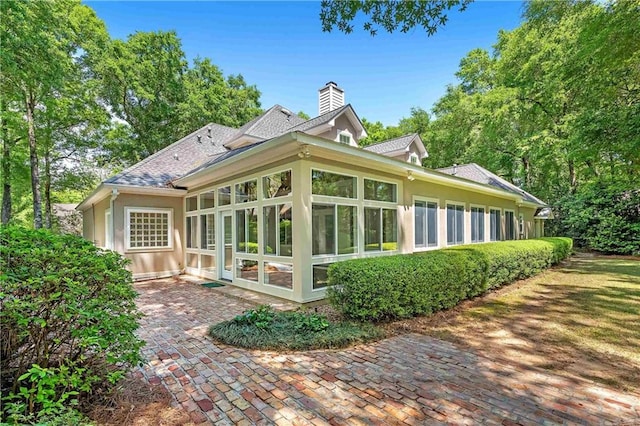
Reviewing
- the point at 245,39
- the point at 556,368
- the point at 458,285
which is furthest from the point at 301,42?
the point at 556,368

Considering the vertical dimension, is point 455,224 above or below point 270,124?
below

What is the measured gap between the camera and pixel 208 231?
9.66m

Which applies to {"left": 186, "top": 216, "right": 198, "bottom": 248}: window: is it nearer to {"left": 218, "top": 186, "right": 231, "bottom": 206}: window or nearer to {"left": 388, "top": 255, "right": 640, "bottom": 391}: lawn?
{"left": 218, "top": 186, "right": 231, "bottom": 206}: window

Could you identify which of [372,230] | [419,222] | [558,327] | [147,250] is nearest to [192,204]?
[147,250]

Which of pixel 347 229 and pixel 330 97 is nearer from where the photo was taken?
pixel 347 229

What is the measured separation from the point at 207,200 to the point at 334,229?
16.0 ft

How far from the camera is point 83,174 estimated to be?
19906 millimetres

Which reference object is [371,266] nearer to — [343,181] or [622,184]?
[343,181]

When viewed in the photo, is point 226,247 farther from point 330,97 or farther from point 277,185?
point 330,97

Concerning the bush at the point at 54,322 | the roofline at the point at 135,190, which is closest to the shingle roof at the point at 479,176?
the roofline at the point at 135,190

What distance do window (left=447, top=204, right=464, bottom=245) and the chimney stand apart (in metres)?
6.57

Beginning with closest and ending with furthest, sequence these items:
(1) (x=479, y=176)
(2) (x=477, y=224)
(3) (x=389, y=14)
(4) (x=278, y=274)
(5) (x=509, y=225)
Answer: (3) (x=389, y=14) < (4) (x=278, y=274) < (2) (x=477, y=224) < (5) (x=509, y=225) < (1) (x=479, y=176)

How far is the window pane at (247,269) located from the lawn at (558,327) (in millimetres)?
3904

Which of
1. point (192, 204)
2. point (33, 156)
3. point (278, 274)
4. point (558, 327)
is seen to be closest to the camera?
point (558, 327)
